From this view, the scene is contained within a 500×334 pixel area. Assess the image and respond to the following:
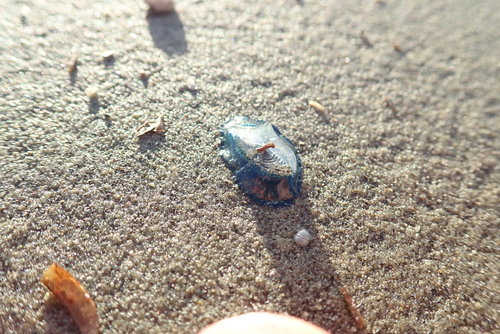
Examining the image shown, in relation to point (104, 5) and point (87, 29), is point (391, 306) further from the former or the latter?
point (104, 5)

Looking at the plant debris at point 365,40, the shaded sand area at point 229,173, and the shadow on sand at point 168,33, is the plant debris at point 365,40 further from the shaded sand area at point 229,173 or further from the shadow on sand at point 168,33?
the shadow on sand at point 168,33

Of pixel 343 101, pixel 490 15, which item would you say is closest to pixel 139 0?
pixel 343 101

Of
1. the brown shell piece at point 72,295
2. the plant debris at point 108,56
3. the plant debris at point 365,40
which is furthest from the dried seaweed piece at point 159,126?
the plant debris at point 365,40

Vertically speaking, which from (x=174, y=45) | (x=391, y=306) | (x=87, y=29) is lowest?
(x=391, y=306)

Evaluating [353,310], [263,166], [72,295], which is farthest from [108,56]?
[353,310]

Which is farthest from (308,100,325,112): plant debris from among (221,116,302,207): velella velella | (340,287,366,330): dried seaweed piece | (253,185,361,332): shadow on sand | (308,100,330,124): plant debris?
(340,287,366,330): dried seaweed piece

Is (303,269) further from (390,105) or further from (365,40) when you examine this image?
A: (365,40)

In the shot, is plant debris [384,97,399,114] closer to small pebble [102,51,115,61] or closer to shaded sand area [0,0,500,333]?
shaded sand area [0,0,500,333]
